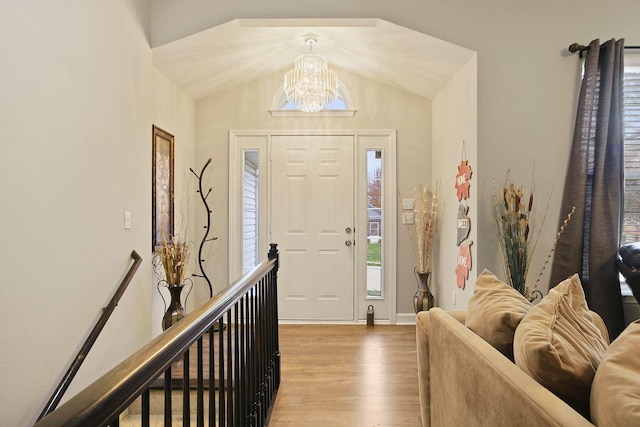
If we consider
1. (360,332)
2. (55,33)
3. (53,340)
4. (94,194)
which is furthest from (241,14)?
(360,332)

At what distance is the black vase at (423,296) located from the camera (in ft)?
13.0

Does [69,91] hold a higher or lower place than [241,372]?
higher

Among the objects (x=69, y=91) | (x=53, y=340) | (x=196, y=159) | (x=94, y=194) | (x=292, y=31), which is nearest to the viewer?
(x=53, y=340)

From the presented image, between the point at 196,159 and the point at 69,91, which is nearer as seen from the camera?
the point at 69,91

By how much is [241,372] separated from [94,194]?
1418 millimetres

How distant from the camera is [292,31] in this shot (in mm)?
3430

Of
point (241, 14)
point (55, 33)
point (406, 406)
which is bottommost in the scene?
point (406, 406)

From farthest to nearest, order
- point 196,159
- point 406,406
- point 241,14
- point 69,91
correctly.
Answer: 1. point 196,159
2. point 241,14
3. point 406,406
4. point 69,91

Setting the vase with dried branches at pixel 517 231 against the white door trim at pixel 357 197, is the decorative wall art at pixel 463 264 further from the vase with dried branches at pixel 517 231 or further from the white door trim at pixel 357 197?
the white door trim at pixel 357 197

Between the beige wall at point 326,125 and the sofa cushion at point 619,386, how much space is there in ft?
11.1

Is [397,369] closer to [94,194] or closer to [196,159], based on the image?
[94,194]

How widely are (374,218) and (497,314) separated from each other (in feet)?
9.86

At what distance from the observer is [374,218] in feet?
14.6

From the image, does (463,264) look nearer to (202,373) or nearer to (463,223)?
(463,223)
